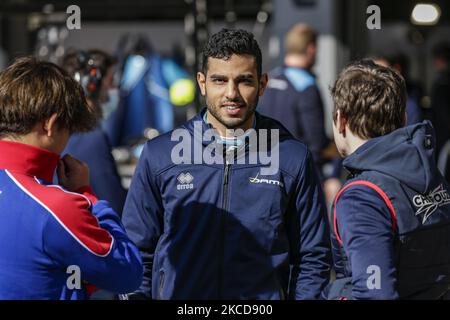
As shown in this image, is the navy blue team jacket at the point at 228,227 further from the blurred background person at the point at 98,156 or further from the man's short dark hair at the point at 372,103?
the blurred background person at the point at 98,156

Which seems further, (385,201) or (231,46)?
(231,46)

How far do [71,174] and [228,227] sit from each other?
25.1 inches

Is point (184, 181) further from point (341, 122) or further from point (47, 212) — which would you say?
point (47, 212)

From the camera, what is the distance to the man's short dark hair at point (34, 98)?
2646mm

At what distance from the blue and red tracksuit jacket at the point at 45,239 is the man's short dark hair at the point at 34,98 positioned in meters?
0.08

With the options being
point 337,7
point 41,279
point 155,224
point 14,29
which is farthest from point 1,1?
point 41,279

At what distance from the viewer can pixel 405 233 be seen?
8.84 ft

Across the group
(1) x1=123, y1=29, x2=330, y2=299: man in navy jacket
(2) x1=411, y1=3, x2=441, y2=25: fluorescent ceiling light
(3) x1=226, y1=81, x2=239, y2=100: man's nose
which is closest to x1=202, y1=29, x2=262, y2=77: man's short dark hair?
(1) x1=123, y1=29, x2=330, y2=299: man in navy jacket

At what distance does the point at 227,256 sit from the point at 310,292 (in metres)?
0.34

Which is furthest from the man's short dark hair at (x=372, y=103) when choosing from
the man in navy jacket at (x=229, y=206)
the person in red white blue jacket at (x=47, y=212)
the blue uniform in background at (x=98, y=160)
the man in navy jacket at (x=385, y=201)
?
the blue uniform in background at (x=98, y=160)

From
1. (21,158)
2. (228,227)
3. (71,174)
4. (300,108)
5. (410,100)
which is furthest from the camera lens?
(410,100)

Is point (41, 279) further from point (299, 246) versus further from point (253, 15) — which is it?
point (253, 15)

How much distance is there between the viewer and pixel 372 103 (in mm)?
2902

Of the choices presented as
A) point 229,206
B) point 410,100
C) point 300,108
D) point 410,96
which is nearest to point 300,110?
point 300,108
